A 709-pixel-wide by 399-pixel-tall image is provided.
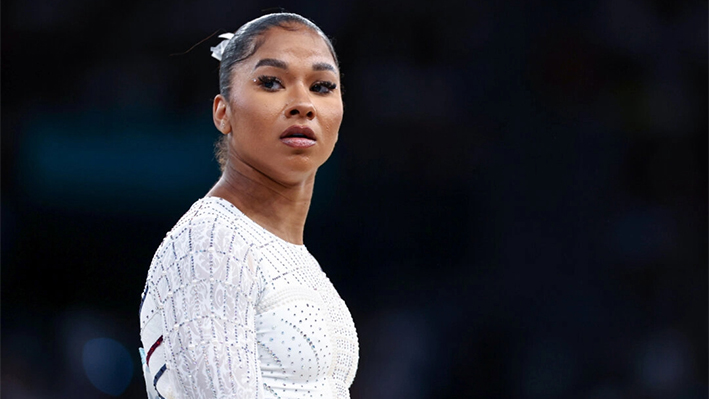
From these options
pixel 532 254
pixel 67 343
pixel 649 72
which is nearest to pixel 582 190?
pixel 532 254

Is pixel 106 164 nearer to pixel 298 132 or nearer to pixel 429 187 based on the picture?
pixel 429 187

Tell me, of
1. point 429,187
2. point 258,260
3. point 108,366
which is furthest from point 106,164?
Answer: point 258,260

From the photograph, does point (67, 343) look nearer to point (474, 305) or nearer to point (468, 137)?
point (474, 305)

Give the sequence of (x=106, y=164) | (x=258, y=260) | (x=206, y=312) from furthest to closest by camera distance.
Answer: (x=106, y=164), (x=258, y=260), (x=206, y=312)

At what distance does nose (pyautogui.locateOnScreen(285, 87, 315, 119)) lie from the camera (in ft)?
4.06

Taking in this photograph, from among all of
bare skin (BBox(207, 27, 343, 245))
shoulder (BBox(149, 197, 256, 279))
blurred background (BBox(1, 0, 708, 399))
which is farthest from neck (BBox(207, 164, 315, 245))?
blurred background (BBox(1, 0, 708, 399))

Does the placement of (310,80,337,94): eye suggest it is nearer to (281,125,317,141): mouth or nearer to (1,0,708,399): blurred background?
(281,125,317,141): mouth

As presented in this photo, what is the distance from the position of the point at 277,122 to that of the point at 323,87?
116 millimetres

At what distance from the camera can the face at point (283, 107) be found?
48.9 inches

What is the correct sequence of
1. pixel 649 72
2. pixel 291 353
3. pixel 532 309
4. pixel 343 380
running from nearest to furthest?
pixel 291 353 < pixel 343 380 < pixel 532 309 < pixel 649 72

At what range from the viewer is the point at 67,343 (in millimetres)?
3158

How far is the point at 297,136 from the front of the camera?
4.12 feet

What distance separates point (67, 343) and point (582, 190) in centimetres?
216

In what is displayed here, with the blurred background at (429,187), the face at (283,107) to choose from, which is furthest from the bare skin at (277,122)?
the blurred background at (429,187)
